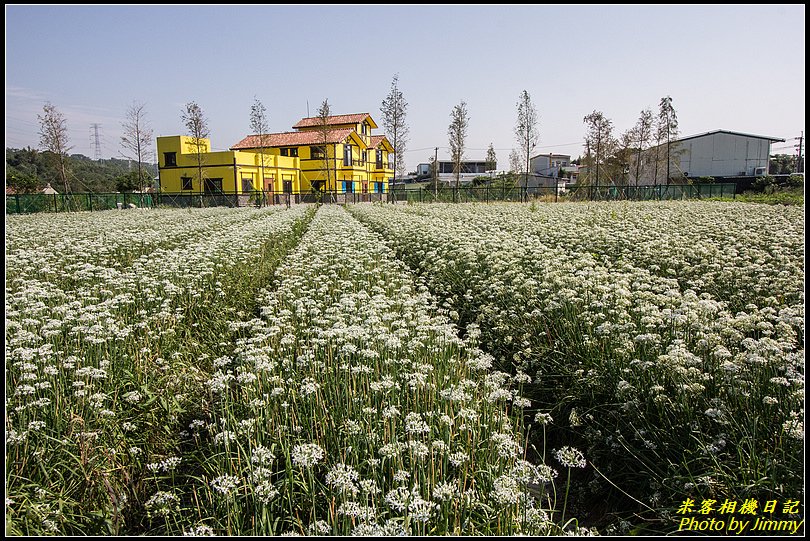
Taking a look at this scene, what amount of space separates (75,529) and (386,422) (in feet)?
6.82

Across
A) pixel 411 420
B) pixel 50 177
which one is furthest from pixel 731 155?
pixel 50 177

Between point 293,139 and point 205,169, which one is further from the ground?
point 293,139

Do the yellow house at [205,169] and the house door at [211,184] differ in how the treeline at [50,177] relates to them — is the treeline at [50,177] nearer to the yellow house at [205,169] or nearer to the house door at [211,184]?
the yellow house at [205,169]

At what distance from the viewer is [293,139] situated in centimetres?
6744

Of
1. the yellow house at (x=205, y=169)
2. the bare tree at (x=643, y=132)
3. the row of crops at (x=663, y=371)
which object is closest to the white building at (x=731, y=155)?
the bare tree at (x=643, y=132)

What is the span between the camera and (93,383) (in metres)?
4.25

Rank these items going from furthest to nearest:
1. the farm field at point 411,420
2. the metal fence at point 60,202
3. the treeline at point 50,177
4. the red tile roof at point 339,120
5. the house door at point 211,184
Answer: the red tile roof at point 339,120, the treeline at point 50,177, the house door at point 211,184, the metal fence at point 60,202, the farm field at point 411,420

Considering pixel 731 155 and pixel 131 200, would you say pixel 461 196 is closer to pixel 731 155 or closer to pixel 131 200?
pixel 131 200

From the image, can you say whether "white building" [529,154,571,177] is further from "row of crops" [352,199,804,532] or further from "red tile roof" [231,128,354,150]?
"row of crops" [352,199,804,532]

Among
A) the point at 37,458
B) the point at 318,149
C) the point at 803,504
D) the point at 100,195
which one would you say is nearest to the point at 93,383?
the point at 37,458

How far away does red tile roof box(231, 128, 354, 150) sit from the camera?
64.6 m

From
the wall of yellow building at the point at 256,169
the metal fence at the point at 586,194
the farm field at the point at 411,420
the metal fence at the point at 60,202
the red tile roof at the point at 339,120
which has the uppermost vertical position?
the red tile roof at the point at 339,120

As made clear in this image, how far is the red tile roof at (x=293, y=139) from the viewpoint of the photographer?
6456cm

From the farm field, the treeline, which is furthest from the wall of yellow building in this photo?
the farm field
